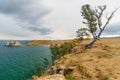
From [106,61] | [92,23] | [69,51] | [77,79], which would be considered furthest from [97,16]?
[77,79]

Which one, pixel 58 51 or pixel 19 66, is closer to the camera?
pixel 58 51

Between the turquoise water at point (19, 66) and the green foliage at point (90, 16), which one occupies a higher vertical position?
the green foliage at point (90, 16)

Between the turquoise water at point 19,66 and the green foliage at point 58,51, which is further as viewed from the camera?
the green foliage at point 58,51

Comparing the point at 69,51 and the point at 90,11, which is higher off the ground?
the point at 90,11

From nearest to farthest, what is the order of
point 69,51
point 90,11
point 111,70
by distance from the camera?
point 111,70
point 90,11
point 69,51

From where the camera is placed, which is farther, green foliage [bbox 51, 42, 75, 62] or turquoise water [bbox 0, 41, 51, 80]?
green foliage [bbox 51, 42, 75, 62]

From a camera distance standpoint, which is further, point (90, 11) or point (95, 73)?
point (90, 11)

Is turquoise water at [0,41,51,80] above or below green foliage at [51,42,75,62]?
below

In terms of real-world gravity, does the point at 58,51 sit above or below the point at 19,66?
above

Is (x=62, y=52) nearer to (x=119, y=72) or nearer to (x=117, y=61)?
(x=117, y=61)

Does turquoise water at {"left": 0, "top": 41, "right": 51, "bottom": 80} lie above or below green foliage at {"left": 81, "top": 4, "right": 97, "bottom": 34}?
below

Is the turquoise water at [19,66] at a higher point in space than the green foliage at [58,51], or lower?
lower

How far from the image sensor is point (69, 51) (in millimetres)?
65750

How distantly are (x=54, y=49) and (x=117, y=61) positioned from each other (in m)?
23.3
